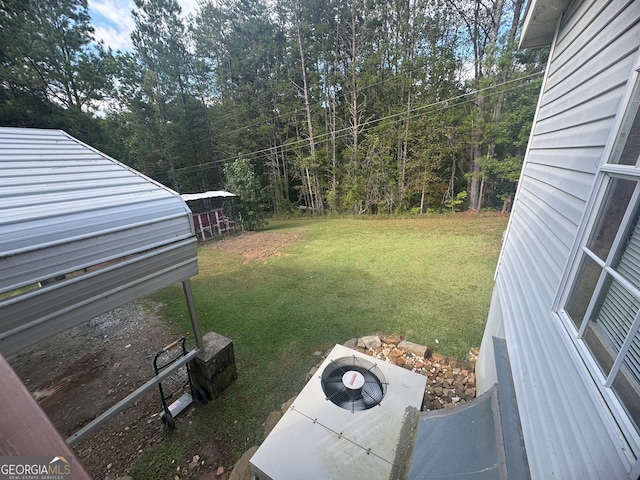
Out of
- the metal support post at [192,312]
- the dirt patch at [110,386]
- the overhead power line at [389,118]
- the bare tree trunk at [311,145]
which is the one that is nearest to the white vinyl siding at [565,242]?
the dirt patch at [110,386]

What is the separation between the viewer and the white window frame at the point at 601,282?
77cm

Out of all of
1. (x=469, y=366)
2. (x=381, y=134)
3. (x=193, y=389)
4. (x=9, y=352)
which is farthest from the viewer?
(x=381, y=134)

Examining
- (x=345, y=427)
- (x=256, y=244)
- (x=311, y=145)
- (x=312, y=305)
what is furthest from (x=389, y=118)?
(x=345, y=427)

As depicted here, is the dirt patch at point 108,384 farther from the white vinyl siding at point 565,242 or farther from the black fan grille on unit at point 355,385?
the white vinyl siding at point 565,242

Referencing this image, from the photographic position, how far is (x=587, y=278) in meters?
1.29

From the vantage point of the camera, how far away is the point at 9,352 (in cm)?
154

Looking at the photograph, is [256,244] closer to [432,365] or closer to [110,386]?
[110,386]

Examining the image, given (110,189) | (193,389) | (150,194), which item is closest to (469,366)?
(193,389)

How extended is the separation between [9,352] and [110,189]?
1.38 meters

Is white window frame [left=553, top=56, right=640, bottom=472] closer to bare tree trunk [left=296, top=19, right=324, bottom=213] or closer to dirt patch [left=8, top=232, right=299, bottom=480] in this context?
dirt patch [left=8, top=232, right=299, bottom=480]

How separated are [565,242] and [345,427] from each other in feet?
6.72

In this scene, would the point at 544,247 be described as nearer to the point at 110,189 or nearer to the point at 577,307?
the point at 577,307

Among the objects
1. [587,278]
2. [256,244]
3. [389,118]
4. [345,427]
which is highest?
[389,118]

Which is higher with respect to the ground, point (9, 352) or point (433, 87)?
point (433, 87)
